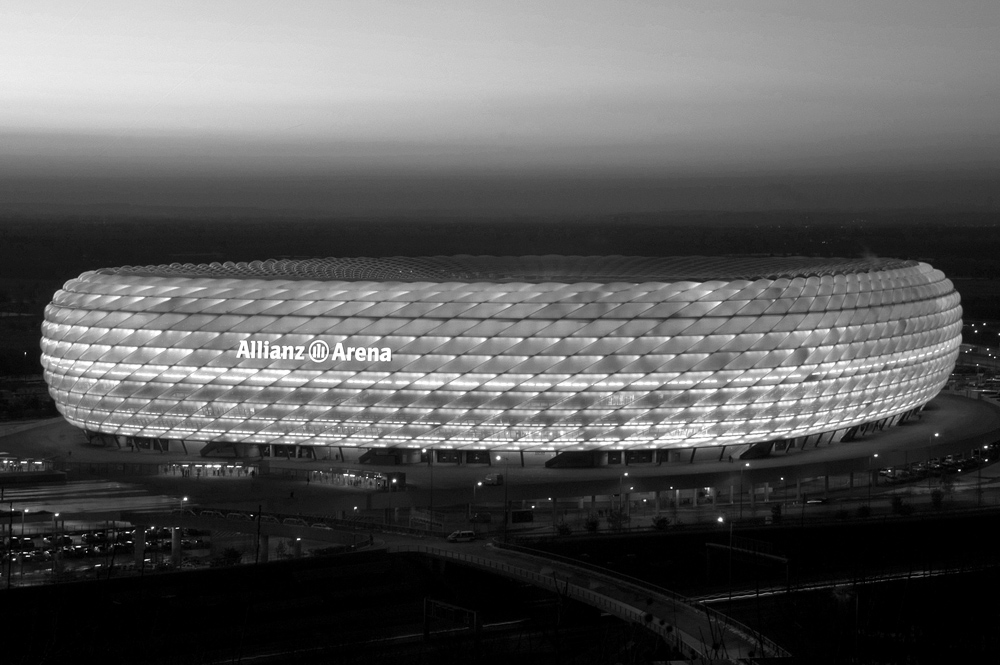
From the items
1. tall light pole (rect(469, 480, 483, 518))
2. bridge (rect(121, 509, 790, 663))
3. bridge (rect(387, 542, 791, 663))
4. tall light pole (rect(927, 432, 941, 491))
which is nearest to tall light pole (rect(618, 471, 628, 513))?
tall light pole (rect(469, 480, 483, 518))

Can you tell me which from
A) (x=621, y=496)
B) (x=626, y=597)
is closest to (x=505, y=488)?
(x=621, y=496)

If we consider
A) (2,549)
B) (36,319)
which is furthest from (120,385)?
(36,319)

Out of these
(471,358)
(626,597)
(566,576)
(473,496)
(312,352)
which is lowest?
(626,597)

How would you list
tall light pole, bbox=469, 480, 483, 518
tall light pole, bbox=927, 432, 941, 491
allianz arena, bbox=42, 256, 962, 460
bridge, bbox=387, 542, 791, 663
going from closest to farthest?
bridge, bbox=387, 542, 791, 663 < tall light pole, bbox=469, 480, 483, 518 < allianz arena, bbox=42, 256, 962, 460 < tall light pole, bbox=927, 432, 941, 491

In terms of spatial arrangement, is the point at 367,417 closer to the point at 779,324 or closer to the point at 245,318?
the point at 245,318

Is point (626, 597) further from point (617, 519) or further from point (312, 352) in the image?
point (312, 352)

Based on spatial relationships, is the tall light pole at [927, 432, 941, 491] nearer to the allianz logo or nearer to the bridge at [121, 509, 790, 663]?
the bridge at [121, 509, 790, 663]
